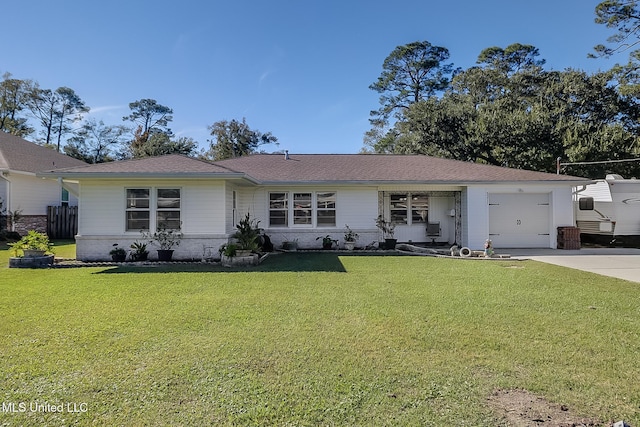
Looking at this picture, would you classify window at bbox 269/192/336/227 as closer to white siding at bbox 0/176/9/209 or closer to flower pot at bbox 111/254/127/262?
flower pot at bbox 111/254/127/262

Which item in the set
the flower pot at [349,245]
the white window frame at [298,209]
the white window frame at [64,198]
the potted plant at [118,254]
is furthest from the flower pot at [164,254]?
the white window frame at [64,198]

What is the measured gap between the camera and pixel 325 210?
43.1 feet

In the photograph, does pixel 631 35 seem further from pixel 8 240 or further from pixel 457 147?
pixel 8 240

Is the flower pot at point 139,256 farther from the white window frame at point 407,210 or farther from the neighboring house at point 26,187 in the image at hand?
the white window frame at point 407,210

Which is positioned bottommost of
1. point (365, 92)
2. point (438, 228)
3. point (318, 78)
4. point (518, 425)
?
point (518, 425)

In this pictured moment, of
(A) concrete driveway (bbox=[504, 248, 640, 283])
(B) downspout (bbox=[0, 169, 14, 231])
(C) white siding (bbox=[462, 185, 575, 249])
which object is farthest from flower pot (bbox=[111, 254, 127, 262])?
(A) concrete driveway (bbox=[504, 248, 640, 283])

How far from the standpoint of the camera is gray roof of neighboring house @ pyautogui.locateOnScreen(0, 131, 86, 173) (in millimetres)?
15777

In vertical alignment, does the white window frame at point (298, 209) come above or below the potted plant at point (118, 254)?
above

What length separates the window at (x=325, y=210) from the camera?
13.1 meters

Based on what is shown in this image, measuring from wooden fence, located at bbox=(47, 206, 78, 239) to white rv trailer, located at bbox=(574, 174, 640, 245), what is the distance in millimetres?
22935

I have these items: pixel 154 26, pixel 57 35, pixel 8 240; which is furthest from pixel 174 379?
pixel 8 240

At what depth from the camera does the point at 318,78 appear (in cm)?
2173

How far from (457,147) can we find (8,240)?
25.5m

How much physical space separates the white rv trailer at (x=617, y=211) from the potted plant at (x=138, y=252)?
15805mm
